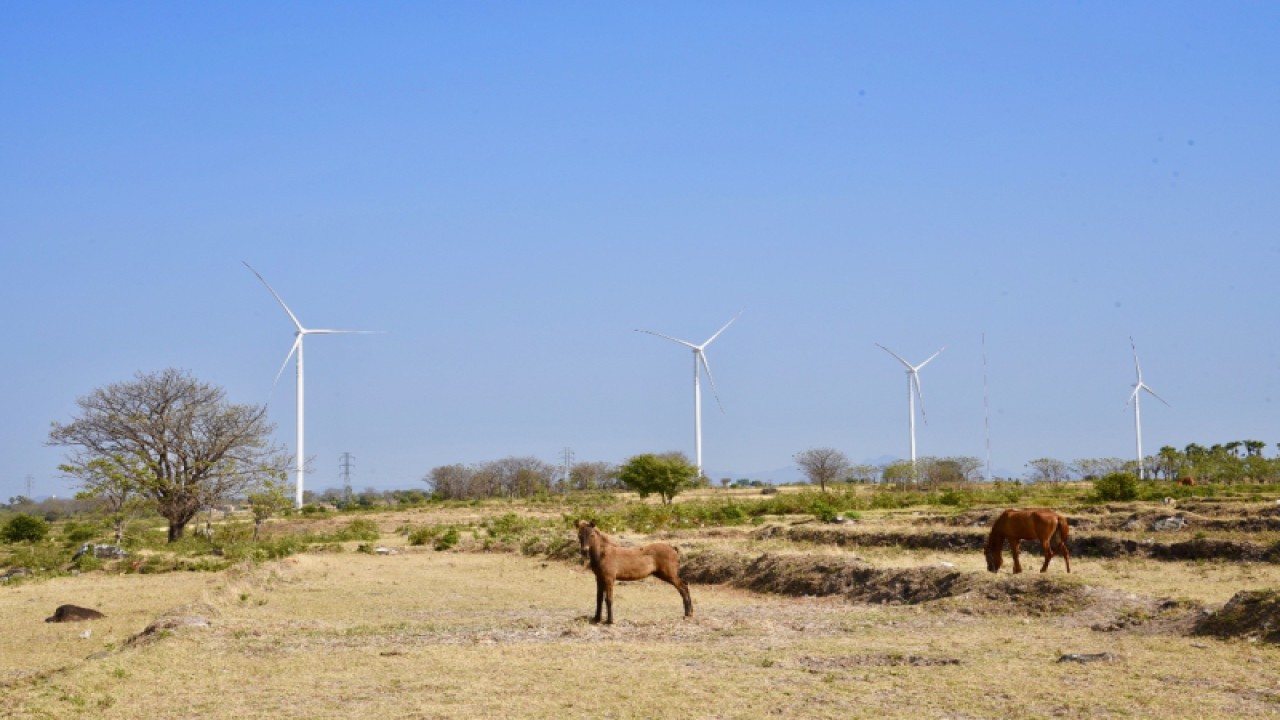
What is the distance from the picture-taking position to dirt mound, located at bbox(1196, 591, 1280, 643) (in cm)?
1462

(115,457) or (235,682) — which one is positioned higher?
(115,457)

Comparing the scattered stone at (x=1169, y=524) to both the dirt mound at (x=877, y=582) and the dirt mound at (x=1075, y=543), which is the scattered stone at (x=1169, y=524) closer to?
the dirt mound at (x=1075, y=543)

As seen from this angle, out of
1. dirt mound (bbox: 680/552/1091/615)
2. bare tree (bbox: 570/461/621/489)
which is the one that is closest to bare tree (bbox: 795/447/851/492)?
bare tree (bbox: 570/461/621/489)

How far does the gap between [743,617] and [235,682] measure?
8.49m

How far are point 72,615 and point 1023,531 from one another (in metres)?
18.7

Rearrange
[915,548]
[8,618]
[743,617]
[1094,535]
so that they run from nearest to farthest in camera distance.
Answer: [743,617]
[8,618]
[1094,535]
[915,548]

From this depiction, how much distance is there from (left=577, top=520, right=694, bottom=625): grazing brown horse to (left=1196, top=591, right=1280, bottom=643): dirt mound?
761 cm

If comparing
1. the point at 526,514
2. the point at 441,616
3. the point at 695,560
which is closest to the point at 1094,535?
the point at 695,560

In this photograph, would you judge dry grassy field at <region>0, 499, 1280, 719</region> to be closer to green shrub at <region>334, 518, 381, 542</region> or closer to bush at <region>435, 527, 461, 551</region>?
bush at <region>435, 527, 461, 551</region>

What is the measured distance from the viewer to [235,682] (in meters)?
14.3

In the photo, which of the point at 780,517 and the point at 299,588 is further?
the point at 780,517

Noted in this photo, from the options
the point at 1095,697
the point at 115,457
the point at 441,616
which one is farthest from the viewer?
the point at 115,457

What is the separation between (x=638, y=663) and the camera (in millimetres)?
14484

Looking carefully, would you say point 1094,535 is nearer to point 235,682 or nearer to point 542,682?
point 542,682
